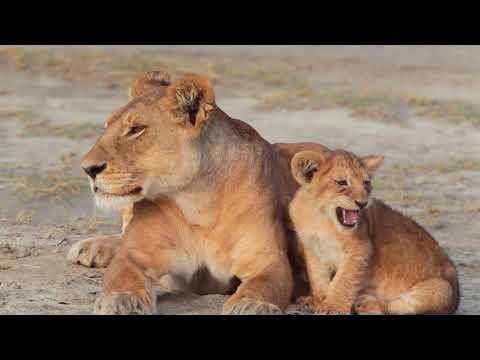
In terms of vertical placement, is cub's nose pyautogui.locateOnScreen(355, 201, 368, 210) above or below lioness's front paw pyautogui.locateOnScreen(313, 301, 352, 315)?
above

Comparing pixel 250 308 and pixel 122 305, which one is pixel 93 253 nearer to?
pixel 122 305

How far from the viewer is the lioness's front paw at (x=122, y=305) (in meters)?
5.89

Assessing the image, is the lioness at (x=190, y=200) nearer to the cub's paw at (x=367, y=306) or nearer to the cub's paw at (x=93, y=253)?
the cub's paw at (x=367, y=306)

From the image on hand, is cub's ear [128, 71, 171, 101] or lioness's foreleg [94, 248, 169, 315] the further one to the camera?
cub's ear [128, 71, 171, 101]

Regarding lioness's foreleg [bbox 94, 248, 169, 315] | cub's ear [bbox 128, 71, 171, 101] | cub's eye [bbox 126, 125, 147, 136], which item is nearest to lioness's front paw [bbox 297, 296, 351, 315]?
lioness's foreleg [bbox 94, 248, 169, 315]

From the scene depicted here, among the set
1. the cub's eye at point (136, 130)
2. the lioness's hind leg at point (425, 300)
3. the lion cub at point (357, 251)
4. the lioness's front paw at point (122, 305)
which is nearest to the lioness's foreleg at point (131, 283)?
the lioness's front paw at point (122, 305)

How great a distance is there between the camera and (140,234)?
651 cm

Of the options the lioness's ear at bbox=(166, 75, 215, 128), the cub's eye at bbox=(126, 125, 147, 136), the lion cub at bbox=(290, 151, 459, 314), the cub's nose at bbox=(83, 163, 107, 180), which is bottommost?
the lion cub at bbox=(290, 151, 459, 314)

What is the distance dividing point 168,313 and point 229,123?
1094 mm

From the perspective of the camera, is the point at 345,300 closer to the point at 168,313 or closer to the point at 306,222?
the point at 306,222

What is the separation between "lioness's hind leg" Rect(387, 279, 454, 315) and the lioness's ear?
135cm

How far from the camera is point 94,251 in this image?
746 centimetres

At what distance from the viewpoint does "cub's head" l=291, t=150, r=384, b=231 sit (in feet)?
19.9

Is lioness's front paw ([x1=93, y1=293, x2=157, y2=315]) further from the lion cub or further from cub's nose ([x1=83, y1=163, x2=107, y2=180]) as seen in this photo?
the lion cub
